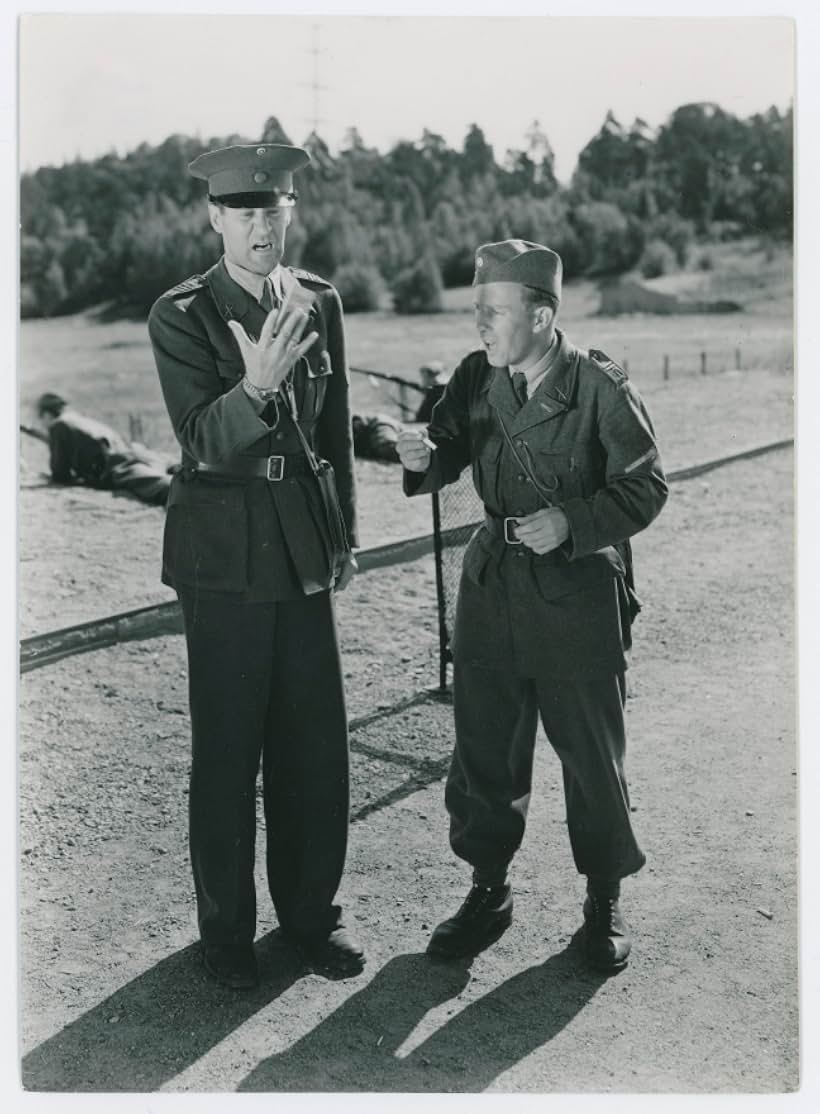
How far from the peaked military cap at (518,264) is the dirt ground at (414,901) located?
86.0 inches

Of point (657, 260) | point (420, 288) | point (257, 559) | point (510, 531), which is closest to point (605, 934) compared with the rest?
point (510, 531)

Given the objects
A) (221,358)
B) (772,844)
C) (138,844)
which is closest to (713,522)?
(772,844)

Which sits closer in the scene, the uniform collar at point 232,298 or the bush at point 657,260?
the uniform collar at point 232,298

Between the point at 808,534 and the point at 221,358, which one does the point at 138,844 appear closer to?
the point at 221,358

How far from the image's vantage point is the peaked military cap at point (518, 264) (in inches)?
176

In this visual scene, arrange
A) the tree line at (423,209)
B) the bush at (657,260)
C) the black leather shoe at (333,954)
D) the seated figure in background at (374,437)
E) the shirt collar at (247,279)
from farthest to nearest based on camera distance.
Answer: the bush at (657,260), the seated figure in background at (374,437), the tree line at (423,209), the black leather shoe at (333,954), the shirt collar at (247,279)

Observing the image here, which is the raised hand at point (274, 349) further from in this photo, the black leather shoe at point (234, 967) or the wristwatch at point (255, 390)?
the black leather shoe at point (234, 967)

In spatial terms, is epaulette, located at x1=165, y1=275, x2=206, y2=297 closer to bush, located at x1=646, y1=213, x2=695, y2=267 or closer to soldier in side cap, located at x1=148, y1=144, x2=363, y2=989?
soldier in side cap, located at x1=148, y1=144, x2=363, y2=989

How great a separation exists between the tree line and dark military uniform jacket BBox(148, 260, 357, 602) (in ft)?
15.6

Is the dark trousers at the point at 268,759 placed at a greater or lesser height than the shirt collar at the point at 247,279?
lesser

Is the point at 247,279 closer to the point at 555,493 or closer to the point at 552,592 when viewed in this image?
the point at 555,493

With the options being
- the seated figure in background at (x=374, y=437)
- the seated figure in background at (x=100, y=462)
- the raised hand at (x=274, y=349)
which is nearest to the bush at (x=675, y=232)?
the seated figure in background at (x=374, y=437)

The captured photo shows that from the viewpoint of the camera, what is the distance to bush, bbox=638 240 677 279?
14664 mm

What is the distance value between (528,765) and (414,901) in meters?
0.73
